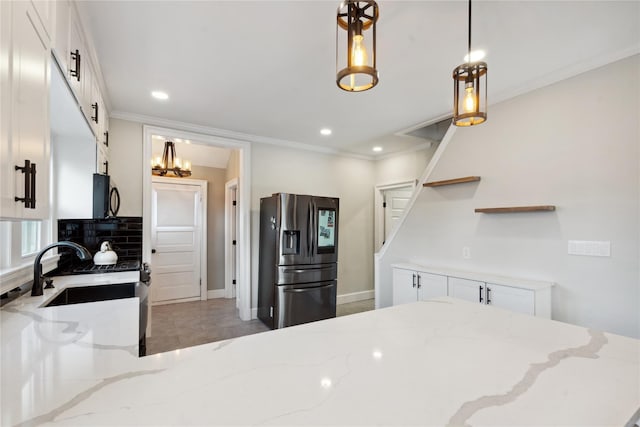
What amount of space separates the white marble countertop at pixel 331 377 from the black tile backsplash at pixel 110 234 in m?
2.13

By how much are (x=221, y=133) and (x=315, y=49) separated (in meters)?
2.18

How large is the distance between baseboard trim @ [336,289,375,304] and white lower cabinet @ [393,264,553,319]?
5.26 feet

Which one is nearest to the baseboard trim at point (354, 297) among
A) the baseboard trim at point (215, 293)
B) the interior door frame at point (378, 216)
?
the interior door frame at point (378, 216)

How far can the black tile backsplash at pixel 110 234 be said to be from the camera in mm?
2939

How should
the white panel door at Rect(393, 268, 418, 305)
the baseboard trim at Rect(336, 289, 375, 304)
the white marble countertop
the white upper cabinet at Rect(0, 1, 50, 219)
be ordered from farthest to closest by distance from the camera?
the baseboard trim at Rect(336, 289, 375, 304)
the white panel door at Rect(393, 268, 418, 305)
the white upper cabinet at Rect(0, 1, 50, 219)
the white marble countertop

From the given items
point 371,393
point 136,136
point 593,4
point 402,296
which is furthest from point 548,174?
point 136,136

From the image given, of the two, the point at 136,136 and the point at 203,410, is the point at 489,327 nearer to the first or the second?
the point at 203,410

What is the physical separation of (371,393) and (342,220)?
14.2ft

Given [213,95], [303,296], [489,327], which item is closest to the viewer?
[489,327]

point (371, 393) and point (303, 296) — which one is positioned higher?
point (371, 393)

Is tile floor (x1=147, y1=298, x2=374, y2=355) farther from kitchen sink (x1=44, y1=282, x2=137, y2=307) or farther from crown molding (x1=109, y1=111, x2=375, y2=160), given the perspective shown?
crown molding (x1=109, y1=111, x2=375, y2=160)

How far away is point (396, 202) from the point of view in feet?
17.0

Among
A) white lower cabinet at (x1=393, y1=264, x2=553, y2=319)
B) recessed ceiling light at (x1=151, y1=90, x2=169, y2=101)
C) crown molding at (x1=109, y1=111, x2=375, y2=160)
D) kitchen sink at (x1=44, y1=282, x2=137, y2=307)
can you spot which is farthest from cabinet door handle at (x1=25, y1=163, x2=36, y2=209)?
white lower cabinet at (x1=393, y1=264, x2=553, y2=319)

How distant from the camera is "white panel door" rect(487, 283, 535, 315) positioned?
2322mm
